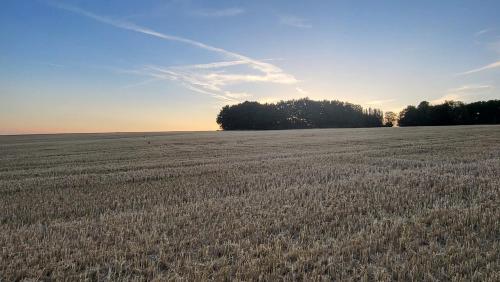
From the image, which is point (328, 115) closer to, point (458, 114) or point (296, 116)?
point (296, 116)

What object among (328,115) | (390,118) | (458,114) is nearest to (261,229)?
(458,114)

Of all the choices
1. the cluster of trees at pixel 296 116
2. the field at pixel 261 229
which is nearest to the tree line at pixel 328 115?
the cluster of trees at pixel 296 116

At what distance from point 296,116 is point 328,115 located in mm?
9817

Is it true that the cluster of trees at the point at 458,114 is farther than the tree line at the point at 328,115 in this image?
No

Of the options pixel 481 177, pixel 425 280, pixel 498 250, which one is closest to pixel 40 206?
pixel 425 280

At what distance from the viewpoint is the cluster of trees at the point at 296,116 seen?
106 meters

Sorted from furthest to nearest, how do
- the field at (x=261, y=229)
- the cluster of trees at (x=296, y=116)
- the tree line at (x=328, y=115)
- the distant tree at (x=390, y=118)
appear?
the distant tree at (x=390, y=118) → the cluster of trees at (x=296, y=116) → the tree line at (x=328, y=115) → the field at (x=261, y=229)

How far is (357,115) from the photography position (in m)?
109

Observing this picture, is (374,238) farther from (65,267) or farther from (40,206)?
(40,206)

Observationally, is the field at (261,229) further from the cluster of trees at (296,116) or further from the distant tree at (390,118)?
the distant tree at (390,118)

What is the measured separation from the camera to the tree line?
95256 mm

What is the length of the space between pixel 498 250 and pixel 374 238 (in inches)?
61.4

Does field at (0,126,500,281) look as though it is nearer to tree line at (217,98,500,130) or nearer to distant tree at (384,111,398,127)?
tree line at (217,98,500,130)

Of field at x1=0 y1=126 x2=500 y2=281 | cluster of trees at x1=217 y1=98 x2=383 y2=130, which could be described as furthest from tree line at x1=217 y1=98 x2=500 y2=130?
field at x1=0 y1=126 x2=500 y2=281
